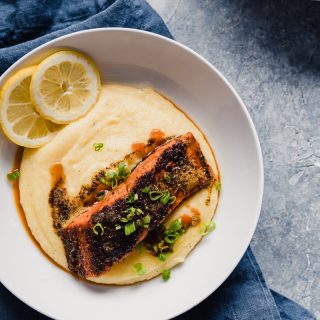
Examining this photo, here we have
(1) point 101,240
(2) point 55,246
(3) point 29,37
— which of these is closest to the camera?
(1) point 101,240

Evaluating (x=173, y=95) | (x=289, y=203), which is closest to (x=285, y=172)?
(x=289, y=203)

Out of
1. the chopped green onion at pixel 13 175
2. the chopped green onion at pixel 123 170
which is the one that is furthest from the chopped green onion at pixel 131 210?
the chopped green onion at pixel 13 175

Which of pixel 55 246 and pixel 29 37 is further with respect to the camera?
pixel 29 37

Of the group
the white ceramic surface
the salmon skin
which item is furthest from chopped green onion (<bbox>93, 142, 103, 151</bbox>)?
the white ceramic surface

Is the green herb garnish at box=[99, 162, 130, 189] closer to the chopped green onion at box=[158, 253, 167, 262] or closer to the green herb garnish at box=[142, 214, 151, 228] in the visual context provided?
the green herb garnish at box=[142, 214, 151, 228]

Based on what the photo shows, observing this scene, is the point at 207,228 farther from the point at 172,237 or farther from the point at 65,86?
the point at 65,86

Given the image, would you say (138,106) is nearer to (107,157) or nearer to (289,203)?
(107,157)

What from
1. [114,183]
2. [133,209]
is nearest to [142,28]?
[114,183]
